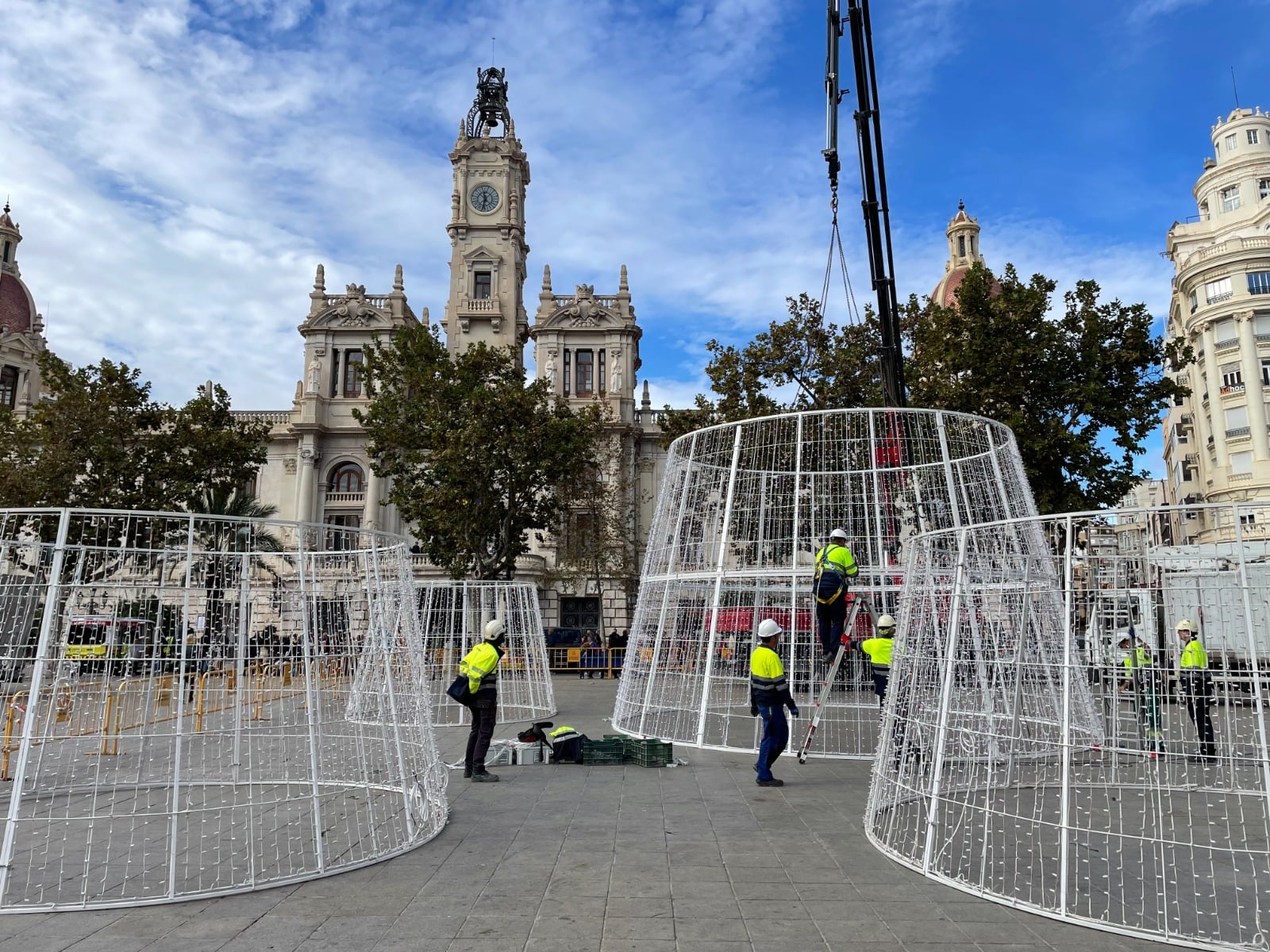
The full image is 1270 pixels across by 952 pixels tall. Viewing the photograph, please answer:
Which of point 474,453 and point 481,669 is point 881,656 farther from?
point 474,453

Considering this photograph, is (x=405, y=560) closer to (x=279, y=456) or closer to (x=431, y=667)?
(x=431, y=667)

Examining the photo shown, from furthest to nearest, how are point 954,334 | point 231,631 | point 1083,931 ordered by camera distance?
point 954,334 < point 231,631 < point 1083,931

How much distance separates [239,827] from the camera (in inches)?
318

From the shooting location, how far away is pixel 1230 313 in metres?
45.2

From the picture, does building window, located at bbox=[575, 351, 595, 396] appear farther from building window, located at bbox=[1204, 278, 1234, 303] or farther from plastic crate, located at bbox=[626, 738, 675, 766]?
plastic crate, located at bbox=[626, 738, 675, 766]

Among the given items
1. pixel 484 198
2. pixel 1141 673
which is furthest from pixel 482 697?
pixel 484 198

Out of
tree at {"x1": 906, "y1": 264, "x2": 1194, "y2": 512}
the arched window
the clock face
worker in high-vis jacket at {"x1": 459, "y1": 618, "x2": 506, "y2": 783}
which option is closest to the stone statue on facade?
the clock face

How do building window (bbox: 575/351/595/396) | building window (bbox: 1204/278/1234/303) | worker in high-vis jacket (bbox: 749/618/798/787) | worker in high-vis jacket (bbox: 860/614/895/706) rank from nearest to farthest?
worker in high-vis jacket (bbox: 749/618/798/787)
worker in high-vis jacket (bbox: 860/614/895/706)
building window (bbox: 1204/278/1234/303)
building window (bbox: 575/351/595/396)

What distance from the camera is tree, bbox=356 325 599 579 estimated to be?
92.0 feet

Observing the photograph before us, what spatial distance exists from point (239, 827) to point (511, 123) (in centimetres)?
4940

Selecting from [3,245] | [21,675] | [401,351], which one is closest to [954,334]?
[401,351]

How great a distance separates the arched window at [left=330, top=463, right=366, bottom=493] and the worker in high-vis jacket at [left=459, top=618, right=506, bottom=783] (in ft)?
126

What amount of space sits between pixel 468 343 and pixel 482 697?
38337mm

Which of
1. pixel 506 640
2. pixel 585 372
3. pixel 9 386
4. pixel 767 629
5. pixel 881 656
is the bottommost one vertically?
pixel 881 656
